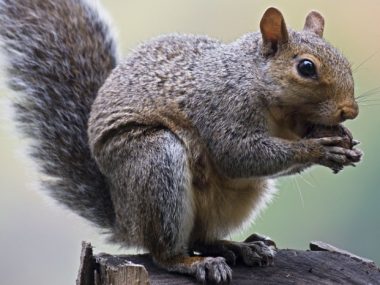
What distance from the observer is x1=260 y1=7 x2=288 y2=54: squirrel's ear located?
2850 millimetres

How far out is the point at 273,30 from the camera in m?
2.92

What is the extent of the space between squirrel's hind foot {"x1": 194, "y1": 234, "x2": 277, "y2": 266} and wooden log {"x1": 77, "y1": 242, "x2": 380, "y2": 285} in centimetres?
2

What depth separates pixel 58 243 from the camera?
12.7 feet

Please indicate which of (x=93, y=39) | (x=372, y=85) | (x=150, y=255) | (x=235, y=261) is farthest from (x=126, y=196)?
(x=372, y=85)

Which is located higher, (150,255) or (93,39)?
(93,39)

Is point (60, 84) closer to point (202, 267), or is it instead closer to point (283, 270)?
point (202, 267)

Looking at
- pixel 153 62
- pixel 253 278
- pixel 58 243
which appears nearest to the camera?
pixel 253 278

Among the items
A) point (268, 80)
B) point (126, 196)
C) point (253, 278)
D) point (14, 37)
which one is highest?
point (14, 37)

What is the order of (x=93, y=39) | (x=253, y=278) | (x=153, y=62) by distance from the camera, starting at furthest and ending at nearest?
(x=93, y=39) → (x=153, y=62) → (x=253, y=278)

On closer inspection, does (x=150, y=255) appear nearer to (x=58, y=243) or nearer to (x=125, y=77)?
(x=125, y=77)

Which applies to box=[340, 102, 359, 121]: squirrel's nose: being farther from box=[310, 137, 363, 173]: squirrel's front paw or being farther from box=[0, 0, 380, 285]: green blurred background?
box=[0, 0, 380, 285]: green blurred background

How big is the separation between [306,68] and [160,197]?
0.51 metres

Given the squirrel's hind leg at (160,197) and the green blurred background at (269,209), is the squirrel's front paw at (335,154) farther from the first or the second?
the green blurred background at (269,209)

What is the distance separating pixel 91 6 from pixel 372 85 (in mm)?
915
